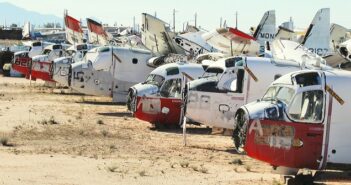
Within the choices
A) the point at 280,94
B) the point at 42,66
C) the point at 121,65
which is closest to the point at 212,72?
the point at 280,94

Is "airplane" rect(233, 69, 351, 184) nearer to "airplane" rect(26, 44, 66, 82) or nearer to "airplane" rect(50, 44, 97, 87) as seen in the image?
"airplane" rect(50, 44, 97, 87)

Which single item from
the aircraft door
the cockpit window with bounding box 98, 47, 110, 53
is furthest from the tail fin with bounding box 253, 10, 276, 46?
the aircraft door

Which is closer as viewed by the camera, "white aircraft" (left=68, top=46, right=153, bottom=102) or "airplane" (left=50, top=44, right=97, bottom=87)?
"white aircraft" (left=68, top=46, right=153, bottom=102)

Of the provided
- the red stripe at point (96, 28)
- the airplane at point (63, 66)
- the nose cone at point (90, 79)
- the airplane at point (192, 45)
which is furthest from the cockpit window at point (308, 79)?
the red stripe at point (96, 28)

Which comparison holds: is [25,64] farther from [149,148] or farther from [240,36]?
[149,148]

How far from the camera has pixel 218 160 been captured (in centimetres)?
1744

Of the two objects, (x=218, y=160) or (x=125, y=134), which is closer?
(x=218, y=160)

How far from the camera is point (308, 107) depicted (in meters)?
13.5

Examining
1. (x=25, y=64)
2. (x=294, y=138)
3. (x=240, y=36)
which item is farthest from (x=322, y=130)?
(x=25, y=64)

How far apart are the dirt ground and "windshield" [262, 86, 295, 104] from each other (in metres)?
1.67

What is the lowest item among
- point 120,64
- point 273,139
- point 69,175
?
point 69,175

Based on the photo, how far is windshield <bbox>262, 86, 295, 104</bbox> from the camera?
1365 cm

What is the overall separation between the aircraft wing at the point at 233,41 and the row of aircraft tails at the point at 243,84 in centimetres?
4

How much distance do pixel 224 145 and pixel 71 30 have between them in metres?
30.8
